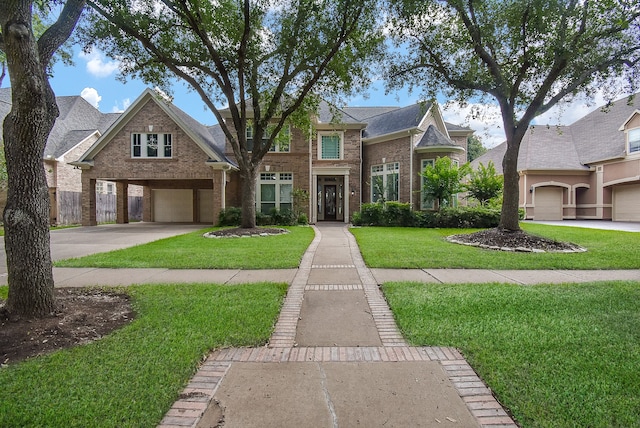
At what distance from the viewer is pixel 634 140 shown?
793 inches

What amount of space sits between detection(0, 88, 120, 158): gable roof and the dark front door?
15.5 metres

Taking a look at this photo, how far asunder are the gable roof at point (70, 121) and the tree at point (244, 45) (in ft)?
38.4

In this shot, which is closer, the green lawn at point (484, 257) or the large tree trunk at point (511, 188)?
the green lawn at point (484, 257)

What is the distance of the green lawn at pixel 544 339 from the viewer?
2.29m

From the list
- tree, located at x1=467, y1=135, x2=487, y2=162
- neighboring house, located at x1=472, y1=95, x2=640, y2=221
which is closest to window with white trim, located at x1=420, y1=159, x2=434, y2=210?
neighboring house, located at x1=472, y1=95, x2=640, y2=221

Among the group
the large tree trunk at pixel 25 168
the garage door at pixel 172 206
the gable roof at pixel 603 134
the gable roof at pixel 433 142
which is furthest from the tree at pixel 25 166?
the gable roof at pixel 603 134

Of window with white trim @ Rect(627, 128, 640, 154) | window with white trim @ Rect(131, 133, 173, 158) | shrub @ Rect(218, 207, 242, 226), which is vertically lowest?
shrub @ Rect(218, 207, 242, 226)

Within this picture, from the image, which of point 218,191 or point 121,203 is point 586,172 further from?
point 121,203

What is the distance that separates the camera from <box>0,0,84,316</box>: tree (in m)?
3.58

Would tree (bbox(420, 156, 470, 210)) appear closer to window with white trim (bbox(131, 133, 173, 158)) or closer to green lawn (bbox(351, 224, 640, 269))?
green lawn (bbox(351, 224, 640, 269))

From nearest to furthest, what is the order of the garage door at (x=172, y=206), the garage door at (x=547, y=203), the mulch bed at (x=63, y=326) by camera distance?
the mulch bed at (x=63, y=326) → the garage door at (x=172, y=206) → the garage door at (x=547, y=203)

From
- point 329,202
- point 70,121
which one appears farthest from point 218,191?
point 70,121

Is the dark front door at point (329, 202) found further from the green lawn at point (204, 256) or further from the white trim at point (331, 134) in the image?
the green lawn at point (204, 256)

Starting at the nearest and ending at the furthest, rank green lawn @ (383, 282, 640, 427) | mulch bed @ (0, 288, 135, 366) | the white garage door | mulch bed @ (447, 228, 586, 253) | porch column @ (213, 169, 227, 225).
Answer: green lawn @ (383, 282, 640, 427), mulch bed @ (0, 288, 135, 366), mulch bed @ (447, 228, 586, 253), porch column @ (213, 169, 227, 225), the white garage door
